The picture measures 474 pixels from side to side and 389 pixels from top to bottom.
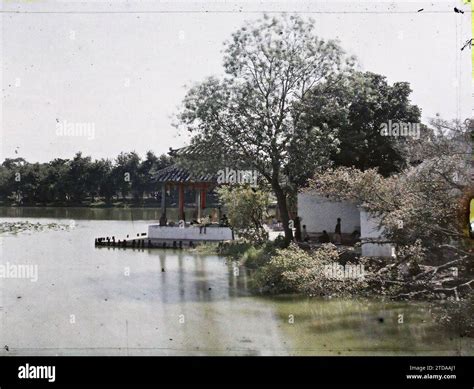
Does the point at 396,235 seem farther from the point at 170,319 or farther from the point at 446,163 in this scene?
the point at 170,319

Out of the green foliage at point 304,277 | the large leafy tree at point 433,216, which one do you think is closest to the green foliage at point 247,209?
the green foliage at point 304,277

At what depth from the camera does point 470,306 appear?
21.0ft

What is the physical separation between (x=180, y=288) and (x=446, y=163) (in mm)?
5416

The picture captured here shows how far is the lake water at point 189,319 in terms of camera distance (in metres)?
6.21

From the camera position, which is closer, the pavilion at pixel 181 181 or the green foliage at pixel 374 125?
the green foliage at pixel 374 125

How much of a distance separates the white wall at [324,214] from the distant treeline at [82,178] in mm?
17769

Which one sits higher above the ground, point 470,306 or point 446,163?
point 446,163

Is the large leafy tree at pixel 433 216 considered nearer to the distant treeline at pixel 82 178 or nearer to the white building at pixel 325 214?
the white building at pixel 325 214

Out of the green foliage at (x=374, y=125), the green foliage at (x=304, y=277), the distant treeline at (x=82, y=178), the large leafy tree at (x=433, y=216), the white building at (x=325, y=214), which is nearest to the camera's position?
the large leafy tree at (x=433, y=216)

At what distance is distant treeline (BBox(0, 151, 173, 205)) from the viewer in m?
32.1

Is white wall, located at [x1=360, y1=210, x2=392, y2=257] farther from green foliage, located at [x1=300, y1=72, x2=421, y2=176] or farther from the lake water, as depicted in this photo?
green foliage, located at [x1=300, y1=72, x2=421, y2=176]

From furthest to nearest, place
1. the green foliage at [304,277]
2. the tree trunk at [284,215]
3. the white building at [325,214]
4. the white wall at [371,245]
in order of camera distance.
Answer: the white building at [325,214], the tree trunk at [284,215], the white wall at [371,245], the green foliage at [304,277]

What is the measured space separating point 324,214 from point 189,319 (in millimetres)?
8162

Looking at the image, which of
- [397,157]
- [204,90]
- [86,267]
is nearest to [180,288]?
[86,267]
